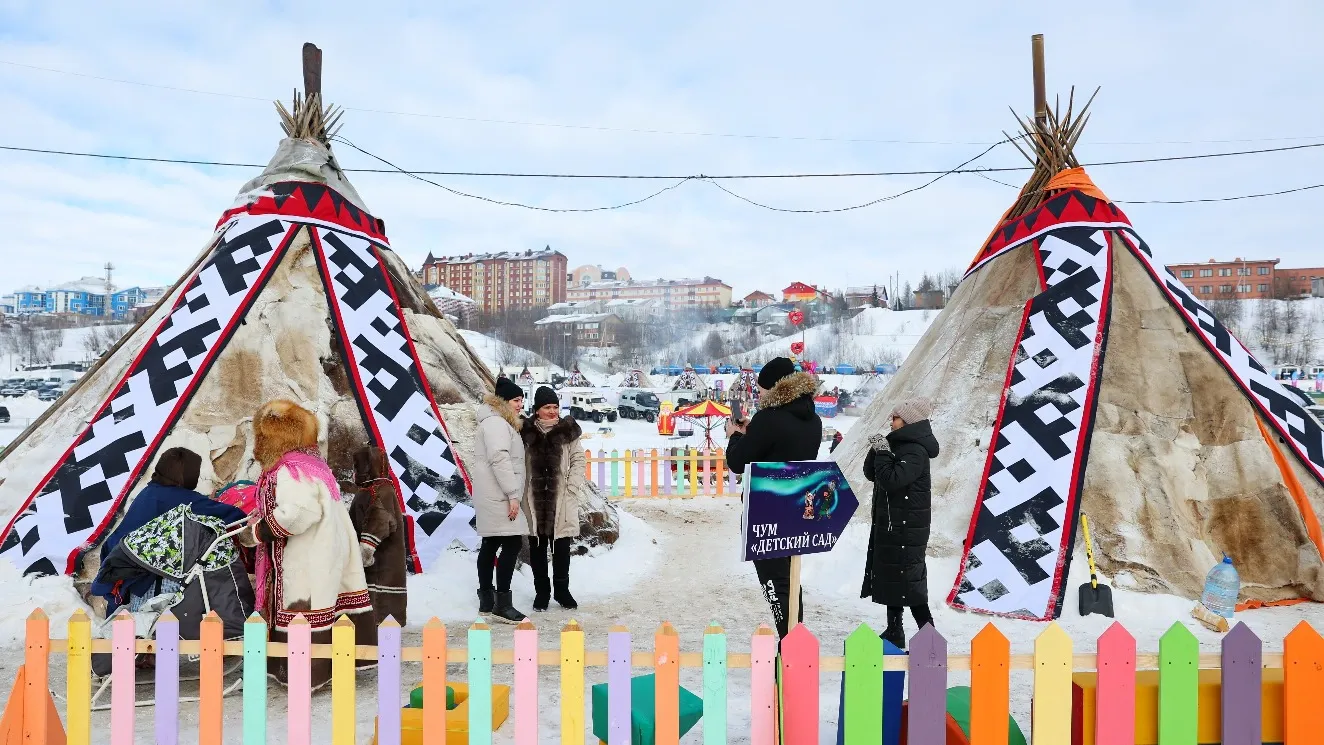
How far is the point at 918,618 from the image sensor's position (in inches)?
191

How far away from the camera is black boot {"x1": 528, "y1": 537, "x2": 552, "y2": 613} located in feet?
19.5

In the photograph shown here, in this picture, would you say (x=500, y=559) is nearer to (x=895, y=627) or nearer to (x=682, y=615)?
(x=682, y=615)

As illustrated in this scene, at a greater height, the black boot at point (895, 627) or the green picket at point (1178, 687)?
the green picket at point (1178, 687)

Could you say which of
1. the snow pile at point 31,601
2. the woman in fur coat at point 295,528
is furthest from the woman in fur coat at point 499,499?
the snow pile at point 31,601

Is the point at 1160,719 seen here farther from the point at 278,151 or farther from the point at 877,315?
the point at 877,315

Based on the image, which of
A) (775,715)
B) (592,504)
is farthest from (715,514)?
(775,715)

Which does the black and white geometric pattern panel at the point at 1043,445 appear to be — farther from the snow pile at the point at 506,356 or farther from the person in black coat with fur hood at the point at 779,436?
the snow pile at the point at 506,356

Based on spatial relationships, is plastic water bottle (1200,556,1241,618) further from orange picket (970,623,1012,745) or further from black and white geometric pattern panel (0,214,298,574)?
black and white geometric pattern panel (0,214,298,574)

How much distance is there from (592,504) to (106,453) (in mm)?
3708

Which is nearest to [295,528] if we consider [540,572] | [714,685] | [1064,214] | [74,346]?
[714,685]

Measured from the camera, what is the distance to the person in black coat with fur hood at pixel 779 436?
13.4 ft

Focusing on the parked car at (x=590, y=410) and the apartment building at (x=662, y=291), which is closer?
the parked car at (x=590, y=410)

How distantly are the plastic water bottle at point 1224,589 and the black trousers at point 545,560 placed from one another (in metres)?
4.13

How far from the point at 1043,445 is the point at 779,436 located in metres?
3.24
